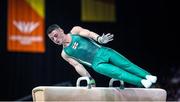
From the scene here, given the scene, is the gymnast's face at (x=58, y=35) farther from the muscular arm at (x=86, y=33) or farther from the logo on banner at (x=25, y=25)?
the logo on banner at (x=25, y=25)

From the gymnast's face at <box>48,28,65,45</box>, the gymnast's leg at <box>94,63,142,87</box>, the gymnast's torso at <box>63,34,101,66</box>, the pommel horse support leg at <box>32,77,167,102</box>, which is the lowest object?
the pommel horse support leg at <box>32,77,167,102</box>

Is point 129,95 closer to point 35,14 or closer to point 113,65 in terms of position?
point 113,65

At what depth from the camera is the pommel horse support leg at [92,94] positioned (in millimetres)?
3947

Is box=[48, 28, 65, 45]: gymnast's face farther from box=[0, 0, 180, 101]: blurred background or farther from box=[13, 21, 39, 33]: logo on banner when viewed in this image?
box=[13, 21, 39, 33]: logo on banner

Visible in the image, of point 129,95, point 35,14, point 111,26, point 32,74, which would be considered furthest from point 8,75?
point 129,95

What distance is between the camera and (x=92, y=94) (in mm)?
4188

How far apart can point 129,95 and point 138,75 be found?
234mm

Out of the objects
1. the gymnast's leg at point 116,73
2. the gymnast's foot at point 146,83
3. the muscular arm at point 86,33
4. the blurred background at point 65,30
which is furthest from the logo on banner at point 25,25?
the gymnast's foot at point 146,83

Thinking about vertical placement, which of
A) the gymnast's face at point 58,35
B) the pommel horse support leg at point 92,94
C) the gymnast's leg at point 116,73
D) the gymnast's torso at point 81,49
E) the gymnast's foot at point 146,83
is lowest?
the pommel horse support leg at point 92,94

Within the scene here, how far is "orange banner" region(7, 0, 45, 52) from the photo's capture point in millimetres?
8359

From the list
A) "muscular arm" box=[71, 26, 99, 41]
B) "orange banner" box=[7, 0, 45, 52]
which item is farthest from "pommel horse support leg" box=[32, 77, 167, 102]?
"orange banner" box=[7, 0, 45, 52]

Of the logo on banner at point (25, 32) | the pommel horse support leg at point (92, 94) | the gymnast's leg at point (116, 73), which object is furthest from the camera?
the logo on banner at point (25, 32)

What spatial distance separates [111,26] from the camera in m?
9.08

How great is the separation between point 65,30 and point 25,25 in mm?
855
